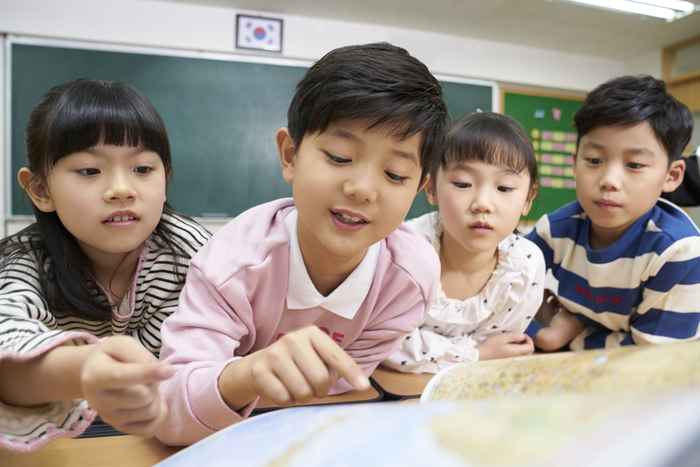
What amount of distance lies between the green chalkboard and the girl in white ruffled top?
7.00 feet

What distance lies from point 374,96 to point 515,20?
10.4ft

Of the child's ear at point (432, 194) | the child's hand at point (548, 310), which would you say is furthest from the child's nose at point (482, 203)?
the child's hand at point (548, 310)

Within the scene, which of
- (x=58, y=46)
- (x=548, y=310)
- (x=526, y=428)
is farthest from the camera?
(x=58, y=46)

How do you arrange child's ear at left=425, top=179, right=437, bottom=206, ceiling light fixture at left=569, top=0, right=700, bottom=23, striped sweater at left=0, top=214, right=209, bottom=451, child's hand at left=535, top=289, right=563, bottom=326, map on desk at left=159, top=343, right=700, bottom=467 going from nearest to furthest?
map on desk at left=159, top=343, right=700, bottom=467 < striped sweater at left=0, top=214, right=209, bottom=451 < child's ear at left=425, top=179, right=437, bottom=206 < child's hand at left=535, top=289, right=563, bottom=326 < ceiling light fixture at left=569, top=0, right=700, bottom=23

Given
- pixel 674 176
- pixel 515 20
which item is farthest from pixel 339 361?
pixel 515 20

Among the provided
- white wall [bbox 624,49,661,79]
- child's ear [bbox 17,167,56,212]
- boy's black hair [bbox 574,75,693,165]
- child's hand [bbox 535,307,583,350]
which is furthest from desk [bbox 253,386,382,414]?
white wall [bbox 624,49,661,79]

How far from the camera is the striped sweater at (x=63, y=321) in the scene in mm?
448

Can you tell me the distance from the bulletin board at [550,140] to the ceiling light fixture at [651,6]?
84 cm

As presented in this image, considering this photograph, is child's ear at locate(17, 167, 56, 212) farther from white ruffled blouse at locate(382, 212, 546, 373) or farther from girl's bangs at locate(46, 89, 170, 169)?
white ruffled blouse at locate(382, 212, 546, 373)

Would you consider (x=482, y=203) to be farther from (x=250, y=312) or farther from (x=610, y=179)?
(x=250, y=312)

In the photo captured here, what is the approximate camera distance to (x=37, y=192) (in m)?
0.73

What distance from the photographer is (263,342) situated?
29.5 inches

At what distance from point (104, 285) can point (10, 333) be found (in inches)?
12.4

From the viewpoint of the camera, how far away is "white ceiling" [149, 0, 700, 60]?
9.68ft
